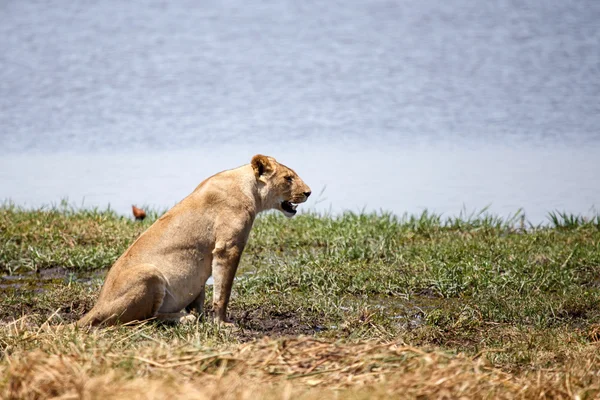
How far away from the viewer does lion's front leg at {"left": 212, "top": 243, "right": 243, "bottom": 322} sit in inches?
277

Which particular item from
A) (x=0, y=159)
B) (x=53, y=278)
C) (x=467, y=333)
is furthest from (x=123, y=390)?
(x=0, y=159)

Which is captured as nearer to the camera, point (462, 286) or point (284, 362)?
point (284, 362)

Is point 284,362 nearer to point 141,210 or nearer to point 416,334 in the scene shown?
point 416,334

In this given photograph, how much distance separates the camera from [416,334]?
6863mm

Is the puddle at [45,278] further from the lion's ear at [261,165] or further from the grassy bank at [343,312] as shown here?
the lion's ear at [261,165]

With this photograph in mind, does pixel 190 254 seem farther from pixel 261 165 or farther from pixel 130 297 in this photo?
pixel 261 165

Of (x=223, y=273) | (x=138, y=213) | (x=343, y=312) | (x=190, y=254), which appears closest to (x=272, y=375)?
(x=223, y=273)

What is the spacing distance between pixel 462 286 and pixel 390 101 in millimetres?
12676

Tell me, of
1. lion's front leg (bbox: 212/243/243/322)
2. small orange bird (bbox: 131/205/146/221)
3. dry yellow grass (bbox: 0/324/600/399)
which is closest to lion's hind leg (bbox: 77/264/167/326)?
lion's front leg (bbox: 212/243/243/322)

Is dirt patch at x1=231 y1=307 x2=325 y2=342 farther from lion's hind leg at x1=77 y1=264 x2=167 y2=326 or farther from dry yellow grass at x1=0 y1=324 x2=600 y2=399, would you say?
dry yellow grass at x1=0 y1=324 x2=600 y2=399

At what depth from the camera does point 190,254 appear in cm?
709

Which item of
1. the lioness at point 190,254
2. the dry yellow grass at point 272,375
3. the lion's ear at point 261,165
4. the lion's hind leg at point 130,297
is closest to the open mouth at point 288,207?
the lioness at point 190,254

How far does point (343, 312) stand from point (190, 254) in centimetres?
131

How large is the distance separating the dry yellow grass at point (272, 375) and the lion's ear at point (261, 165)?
2.82 m
